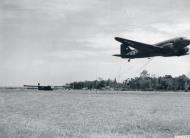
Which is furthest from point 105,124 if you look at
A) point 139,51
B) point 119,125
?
point 139,51

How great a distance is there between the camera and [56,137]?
42.9 feet

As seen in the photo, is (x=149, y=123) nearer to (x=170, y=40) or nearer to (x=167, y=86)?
(x=170, y=40)

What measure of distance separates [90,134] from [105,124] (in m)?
3.46

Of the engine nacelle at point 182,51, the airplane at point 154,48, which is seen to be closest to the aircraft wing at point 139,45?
the airplane at point 154,48

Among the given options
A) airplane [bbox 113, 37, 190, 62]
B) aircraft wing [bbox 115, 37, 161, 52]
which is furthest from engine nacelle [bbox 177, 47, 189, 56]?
aircraft wing [bbox 115, 37, 161, 52]

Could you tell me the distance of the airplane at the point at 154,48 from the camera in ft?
152

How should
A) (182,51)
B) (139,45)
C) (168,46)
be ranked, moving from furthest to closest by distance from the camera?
(139,45), (168,46), (182,51)

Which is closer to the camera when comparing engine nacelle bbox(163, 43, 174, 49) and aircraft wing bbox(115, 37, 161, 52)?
engine nacelle bbox(163, 43, 174, 49)

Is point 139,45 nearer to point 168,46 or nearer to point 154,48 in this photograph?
point 154,48

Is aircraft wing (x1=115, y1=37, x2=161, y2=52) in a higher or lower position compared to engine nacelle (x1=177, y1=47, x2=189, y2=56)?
higher

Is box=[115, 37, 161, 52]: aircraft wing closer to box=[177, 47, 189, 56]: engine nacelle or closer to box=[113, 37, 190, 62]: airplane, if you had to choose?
box=[113, 37, 190, 62]: airplane

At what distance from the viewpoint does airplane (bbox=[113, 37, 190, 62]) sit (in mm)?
46412

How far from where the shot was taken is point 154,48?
4947 cm

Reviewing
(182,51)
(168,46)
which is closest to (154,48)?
(168,46)
